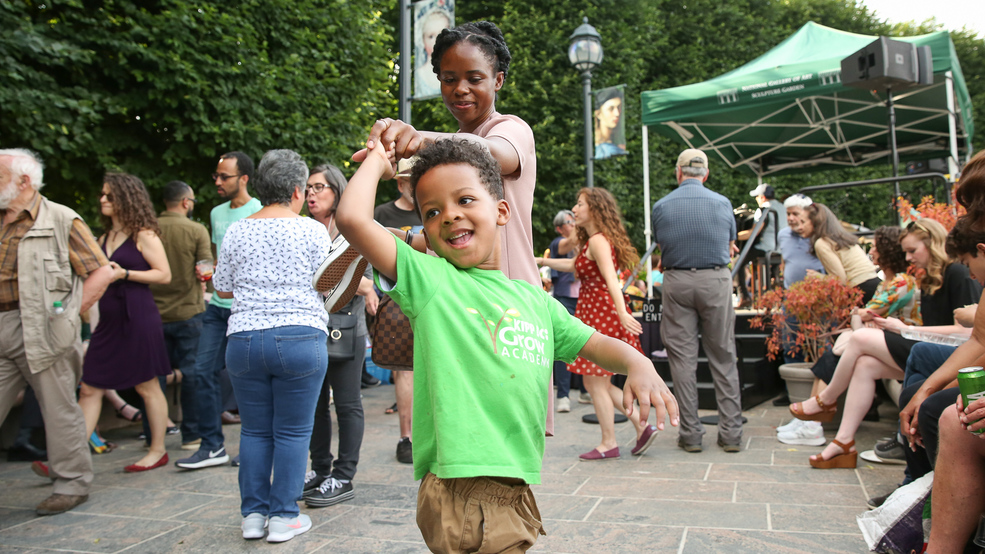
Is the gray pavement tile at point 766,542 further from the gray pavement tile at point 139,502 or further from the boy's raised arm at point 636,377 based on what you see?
the gray pavement tile at point 139,502

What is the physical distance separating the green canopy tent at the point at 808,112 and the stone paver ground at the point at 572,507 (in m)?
6.53

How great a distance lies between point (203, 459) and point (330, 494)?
145 cm

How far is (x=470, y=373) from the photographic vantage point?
1726mm

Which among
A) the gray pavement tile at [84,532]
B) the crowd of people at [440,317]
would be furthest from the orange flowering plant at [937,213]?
the gray pavement tile at [84,532]

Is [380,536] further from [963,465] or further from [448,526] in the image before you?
[963,465]

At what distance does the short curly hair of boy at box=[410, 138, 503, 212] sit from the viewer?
1.73 m

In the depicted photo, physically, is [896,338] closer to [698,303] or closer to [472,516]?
[698,303]

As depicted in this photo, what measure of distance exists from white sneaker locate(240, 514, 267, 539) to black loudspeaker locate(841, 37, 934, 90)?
8229 mm

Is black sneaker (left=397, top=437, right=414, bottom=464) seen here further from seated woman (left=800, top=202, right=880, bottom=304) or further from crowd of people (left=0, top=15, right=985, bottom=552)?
seated woman (left=800, top=202, right=880, bottom=304)

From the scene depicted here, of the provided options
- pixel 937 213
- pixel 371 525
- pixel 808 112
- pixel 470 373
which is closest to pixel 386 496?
pixel 371 525

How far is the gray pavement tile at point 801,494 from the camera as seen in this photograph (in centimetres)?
405

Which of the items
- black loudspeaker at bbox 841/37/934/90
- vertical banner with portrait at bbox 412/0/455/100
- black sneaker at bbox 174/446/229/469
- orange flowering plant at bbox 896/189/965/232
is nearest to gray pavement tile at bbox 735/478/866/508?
orange flowering plant at bbox 896/189/965/232

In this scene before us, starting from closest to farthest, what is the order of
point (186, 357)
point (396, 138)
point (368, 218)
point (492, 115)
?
point (368, 218)
point (396, 138)
point (492, 115)
point (186, 357)

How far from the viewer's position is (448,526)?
5.56ft
